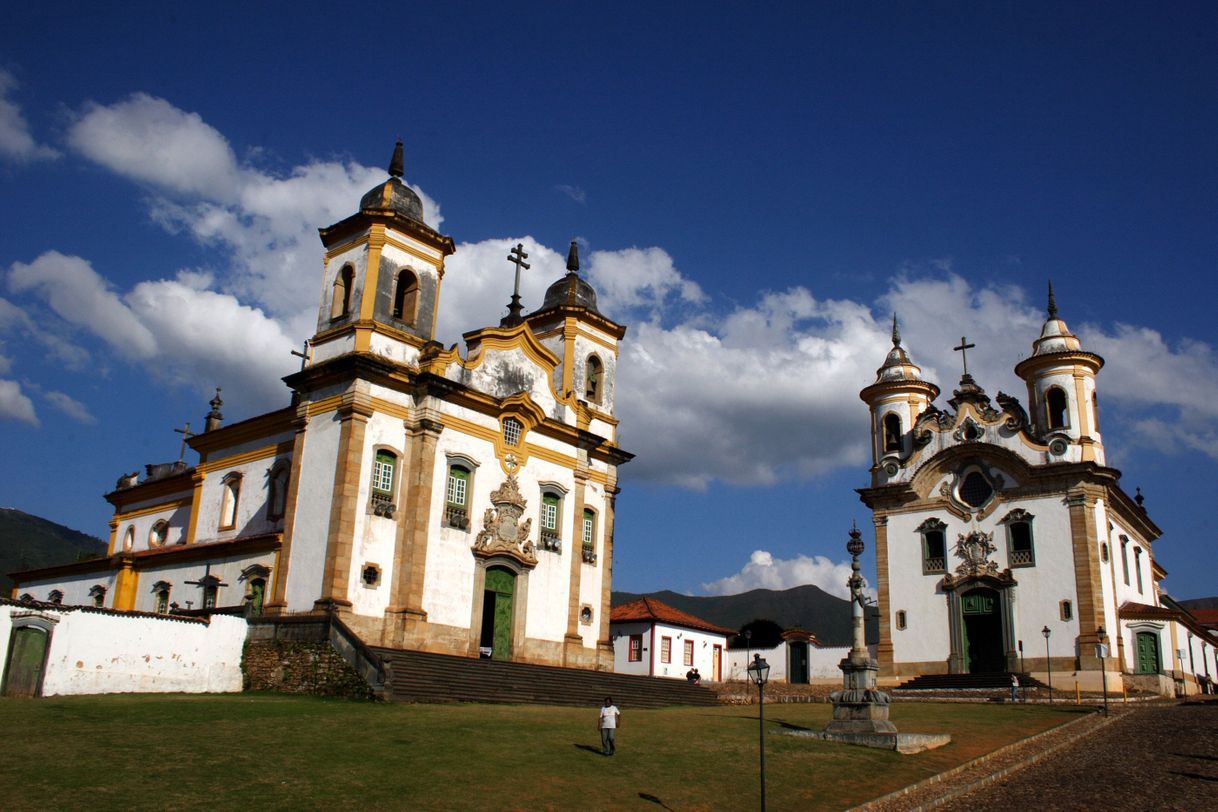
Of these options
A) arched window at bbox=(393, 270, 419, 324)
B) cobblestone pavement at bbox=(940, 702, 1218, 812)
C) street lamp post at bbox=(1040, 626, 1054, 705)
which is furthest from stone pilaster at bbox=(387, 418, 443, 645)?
street lamp post at bbox=(1040, 626, 1054, 705)

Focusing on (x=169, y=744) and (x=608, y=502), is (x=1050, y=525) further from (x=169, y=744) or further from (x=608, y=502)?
(x=169, y=744)

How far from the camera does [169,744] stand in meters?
16.0

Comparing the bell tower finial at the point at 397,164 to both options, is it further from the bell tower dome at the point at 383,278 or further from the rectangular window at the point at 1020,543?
the rectangular window at the point at 1020,543

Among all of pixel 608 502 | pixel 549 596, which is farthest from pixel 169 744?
pixel 608 502

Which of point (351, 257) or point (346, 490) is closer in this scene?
point (346, 490)

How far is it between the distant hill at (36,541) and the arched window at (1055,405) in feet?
464

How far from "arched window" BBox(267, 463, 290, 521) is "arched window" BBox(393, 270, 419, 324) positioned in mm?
6429

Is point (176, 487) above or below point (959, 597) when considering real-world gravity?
above

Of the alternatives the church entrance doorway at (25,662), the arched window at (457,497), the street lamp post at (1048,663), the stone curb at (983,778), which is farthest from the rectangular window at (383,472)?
the street lamp post at (1048,663)

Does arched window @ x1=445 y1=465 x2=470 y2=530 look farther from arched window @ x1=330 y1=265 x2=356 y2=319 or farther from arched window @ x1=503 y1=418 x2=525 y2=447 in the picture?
arched window @ x1=330 y1=265 x2=356 y2=319

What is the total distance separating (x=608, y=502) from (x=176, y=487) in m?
17.8

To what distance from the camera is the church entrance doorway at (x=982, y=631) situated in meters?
42.2

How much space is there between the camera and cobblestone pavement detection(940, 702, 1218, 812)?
52.8ft

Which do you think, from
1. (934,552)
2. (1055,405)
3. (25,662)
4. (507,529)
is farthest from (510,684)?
(1055,405)
